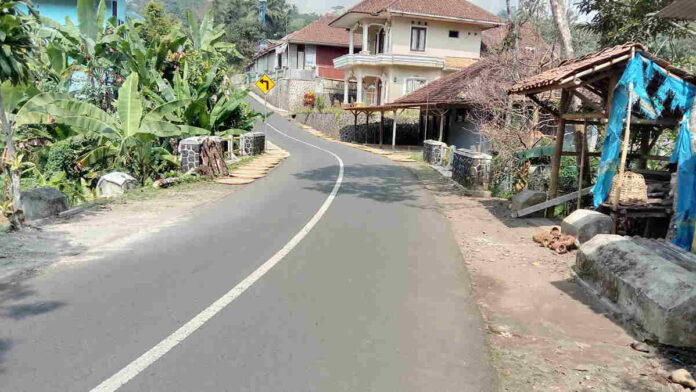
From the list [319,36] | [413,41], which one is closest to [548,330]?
[413,41]

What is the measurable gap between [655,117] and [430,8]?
121 ft

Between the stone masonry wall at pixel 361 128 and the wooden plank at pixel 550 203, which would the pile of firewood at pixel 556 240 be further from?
the stone masonry wall at pixel 361 128

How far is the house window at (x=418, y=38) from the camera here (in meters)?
44.2

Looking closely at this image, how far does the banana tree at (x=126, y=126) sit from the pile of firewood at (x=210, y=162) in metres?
1.01

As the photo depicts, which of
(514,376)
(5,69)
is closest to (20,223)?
(5,69)

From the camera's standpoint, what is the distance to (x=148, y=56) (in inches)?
870

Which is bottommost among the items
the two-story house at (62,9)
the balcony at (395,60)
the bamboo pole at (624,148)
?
the bamboo pole at (624,148)

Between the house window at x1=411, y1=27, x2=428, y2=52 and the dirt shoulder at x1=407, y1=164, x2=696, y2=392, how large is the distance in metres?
36.7

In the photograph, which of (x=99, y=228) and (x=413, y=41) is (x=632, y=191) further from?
(x=413, y=41)

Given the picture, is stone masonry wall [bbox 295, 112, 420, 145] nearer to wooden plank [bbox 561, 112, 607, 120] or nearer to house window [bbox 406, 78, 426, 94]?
house window [bbox 406, 78, 426, 94]

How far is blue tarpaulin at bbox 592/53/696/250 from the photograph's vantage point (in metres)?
8.78

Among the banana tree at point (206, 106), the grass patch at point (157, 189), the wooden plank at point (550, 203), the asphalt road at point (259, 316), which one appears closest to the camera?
the asphalt road at point (259, 316)

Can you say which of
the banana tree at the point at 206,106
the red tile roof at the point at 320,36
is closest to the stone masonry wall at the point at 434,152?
the banana tree at the point at 206,106

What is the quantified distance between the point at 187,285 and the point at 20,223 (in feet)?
15.4
